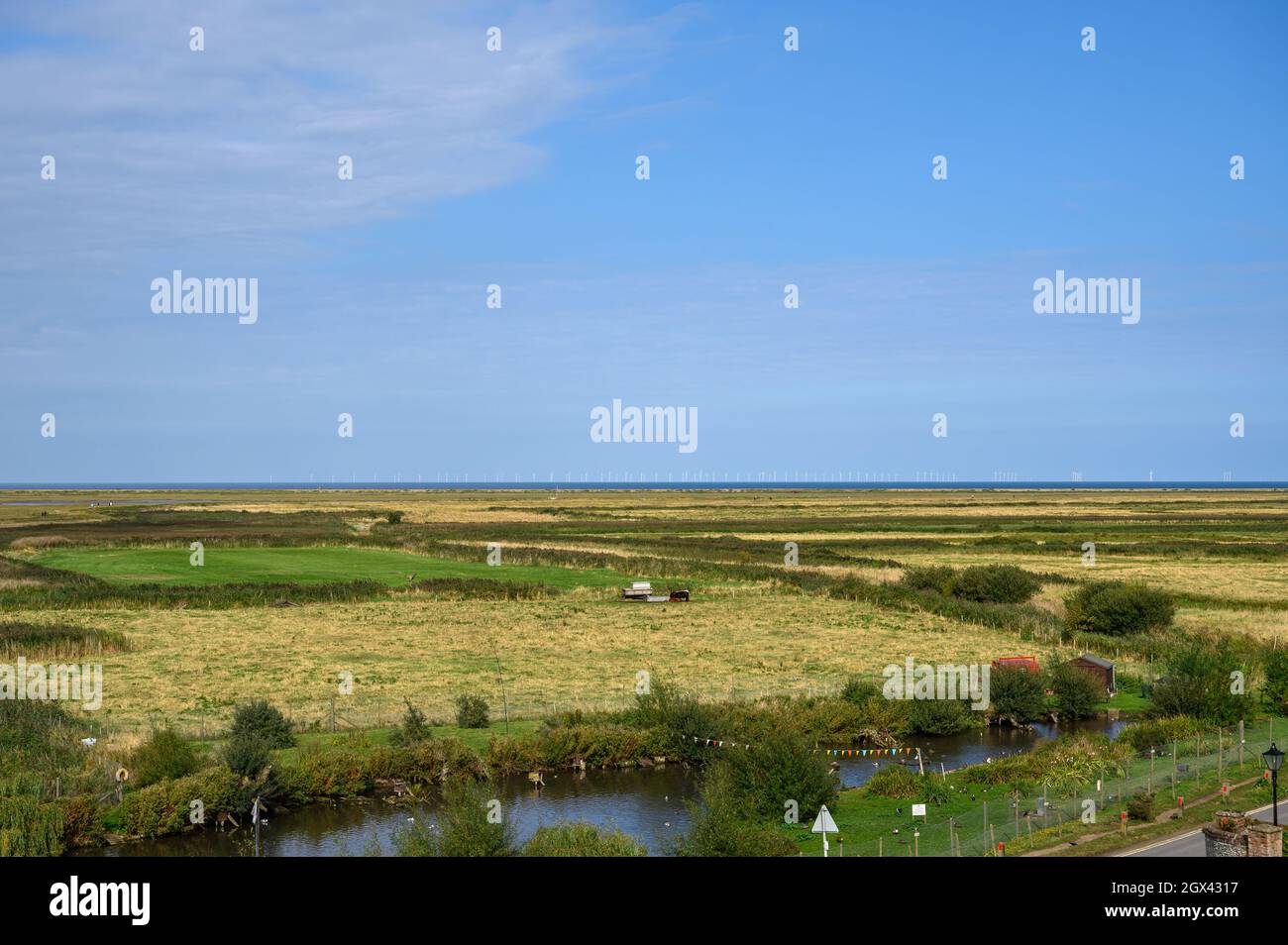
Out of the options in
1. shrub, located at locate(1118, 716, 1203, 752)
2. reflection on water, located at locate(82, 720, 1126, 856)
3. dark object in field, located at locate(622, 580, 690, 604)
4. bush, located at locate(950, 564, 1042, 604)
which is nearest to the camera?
reflection on water, located at locate(82, 720, 1126, 856)

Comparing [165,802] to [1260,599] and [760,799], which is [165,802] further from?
[1260,599]

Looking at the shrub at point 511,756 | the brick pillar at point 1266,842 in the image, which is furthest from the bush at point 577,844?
the shrub at point 511,756

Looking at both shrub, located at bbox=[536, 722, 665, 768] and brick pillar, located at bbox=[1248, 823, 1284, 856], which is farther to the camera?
shrub, located at bbox=[536, 722, 665, 768]

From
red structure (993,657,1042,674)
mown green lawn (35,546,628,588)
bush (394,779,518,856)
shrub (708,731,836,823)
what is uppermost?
mown green lawn (35,546,628,588)

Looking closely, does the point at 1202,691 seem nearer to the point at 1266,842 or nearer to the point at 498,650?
the point at 1266,842

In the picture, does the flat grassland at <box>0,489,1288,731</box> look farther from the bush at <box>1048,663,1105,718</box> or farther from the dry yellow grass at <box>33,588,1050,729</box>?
the bush at <box>1048,663,1105,718</box>

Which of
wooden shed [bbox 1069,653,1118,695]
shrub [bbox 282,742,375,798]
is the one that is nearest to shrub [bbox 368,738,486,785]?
shrub [bbox 282,742,375,798]
